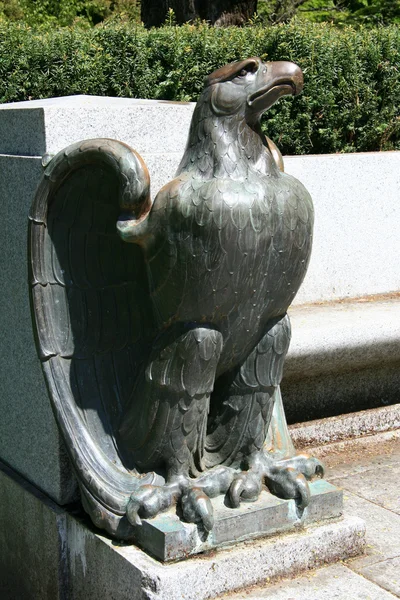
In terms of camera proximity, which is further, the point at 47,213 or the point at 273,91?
the point at 47,213

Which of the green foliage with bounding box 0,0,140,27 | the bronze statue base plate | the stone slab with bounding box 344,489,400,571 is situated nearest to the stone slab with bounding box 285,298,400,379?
the stone slab with bounding box 344,489,400,571

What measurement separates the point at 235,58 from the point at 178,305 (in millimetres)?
3066

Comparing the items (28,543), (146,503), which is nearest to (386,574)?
(146,503)

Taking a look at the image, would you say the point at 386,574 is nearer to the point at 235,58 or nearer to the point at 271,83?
the point at 271,83

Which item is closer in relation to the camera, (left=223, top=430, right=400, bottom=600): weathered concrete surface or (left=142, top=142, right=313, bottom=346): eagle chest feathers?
(left=142, top=142, right=313, bottom=346): eagle chest feathers

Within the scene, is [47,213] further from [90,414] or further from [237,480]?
[237,480]

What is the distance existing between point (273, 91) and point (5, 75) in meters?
2.53

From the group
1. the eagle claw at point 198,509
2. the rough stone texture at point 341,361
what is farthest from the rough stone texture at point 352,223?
the eagle claw at point 198,509

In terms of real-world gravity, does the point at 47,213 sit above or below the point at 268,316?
above

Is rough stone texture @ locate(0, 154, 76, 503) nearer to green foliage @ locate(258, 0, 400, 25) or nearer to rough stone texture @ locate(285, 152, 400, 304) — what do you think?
rough stone texture @ locate(285, 152, 400, 304)

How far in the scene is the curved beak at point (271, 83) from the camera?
2.24m

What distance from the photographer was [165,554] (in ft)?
7.27

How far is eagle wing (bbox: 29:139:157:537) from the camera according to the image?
238 cm

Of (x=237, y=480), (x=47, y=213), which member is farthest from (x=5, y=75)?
(x=237, y=480)
